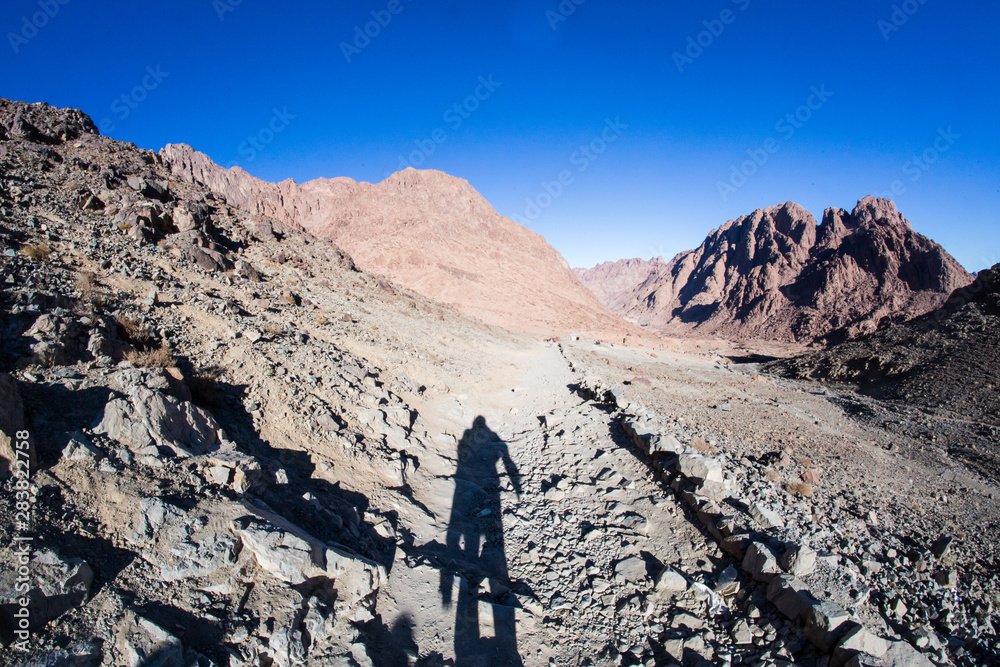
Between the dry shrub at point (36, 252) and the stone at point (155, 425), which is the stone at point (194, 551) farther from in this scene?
the dry shrub at point (36, 252)

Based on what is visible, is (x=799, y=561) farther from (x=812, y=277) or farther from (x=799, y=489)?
(x=812, y=277)

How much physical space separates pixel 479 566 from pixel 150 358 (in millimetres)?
5395

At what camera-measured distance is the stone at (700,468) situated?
6000 mm

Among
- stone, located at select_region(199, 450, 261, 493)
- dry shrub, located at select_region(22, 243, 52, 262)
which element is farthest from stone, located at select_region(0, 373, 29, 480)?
dry shrub, located at select_region(22, 243, 52, 262)

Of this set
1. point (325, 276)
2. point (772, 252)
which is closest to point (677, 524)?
point (325, 276)

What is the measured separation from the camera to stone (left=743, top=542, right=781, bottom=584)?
4254mm

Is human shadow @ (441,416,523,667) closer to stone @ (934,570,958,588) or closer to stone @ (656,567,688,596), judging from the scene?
stone @ (656,567,688,596)

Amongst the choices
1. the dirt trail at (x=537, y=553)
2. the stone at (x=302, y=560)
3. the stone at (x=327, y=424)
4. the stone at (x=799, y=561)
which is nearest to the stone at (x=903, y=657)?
the stone at (x=799, y=561)

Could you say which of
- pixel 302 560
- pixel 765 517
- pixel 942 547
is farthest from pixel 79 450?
pixel 942 547

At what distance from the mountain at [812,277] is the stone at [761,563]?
219 ft

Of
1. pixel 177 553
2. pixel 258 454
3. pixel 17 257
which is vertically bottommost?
pixel 177 553

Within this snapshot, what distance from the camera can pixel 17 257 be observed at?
7090mm

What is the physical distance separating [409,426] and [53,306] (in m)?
5.93

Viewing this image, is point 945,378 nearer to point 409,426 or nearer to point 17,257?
point 409,426
